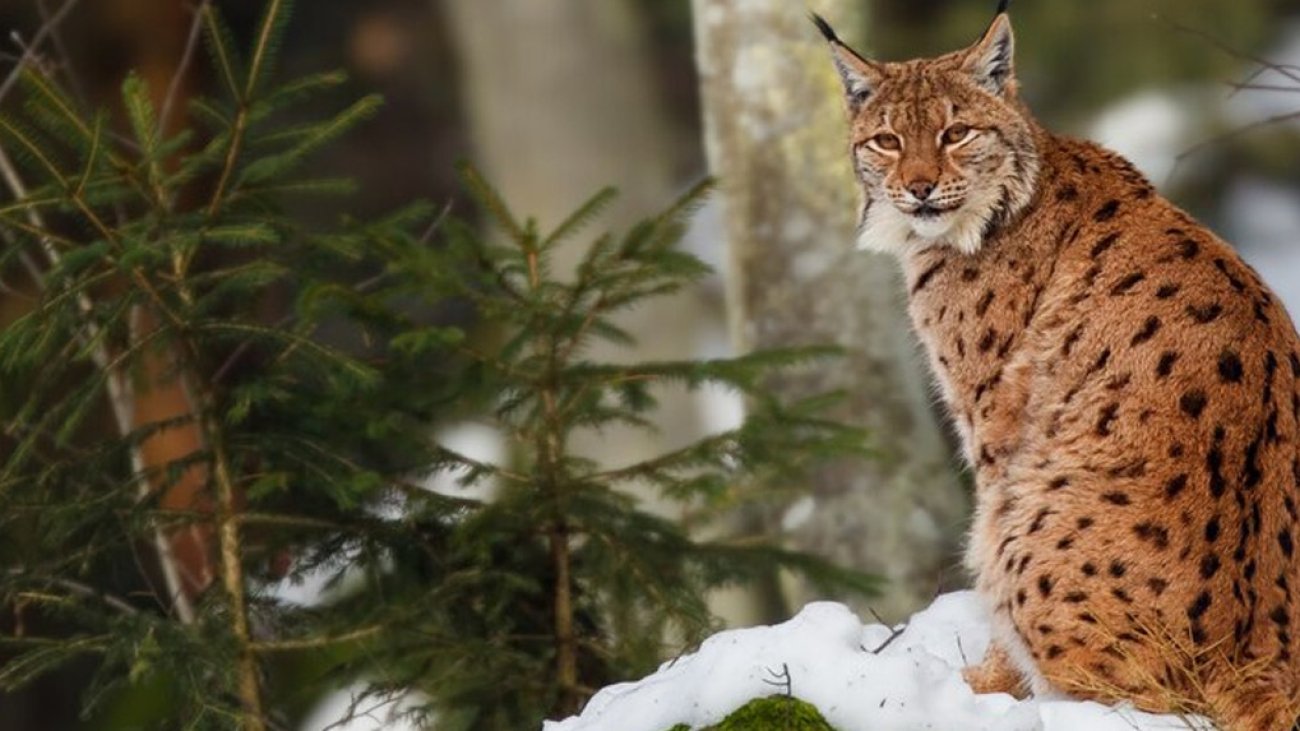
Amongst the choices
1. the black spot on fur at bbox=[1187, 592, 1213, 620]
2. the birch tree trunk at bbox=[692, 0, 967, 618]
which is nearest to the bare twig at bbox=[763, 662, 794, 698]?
the black spot on fur at bbox=[1187, 592, 1213, 620]

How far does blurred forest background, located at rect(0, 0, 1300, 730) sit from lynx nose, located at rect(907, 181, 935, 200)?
11.7 ft

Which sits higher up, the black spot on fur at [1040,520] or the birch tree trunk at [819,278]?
the black spot on fur at [1040,520]

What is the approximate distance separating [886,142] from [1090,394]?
1077 mm

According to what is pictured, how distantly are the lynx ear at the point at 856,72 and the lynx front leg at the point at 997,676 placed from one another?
5.38 ft

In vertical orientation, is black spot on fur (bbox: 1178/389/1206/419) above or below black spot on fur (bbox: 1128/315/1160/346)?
below

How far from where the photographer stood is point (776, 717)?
5.60m

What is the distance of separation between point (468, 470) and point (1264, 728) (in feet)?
8.68

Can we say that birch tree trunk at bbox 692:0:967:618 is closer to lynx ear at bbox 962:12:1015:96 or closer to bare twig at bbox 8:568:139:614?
lynx ear at bbox 962:12:1015:96

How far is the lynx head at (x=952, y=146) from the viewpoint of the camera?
7.44m

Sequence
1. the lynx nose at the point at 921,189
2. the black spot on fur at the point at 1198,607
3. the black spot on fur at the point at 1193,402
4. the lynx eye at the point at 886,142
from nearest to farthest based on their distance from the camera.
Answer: the black spot on fur at the point at 1198,607 < the black spot on fur at the point at 1193,402 < the lynx nose at the point at 921,189 < the lynx eye at the point at 886,142

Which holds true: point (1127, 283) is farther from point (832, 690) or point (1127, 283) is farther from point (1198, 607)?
point (832, 690)

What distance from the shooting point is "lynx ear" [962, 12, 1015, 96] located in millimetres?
7535

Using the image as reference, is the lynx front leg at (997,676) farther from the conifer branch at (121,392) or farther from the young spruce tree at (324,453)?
the conifer branch at (121,392)

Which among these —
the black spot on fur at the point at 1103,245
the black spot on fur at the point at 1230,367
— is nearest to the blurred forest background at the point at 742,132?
the black spot on fur at the point at 1103,245
